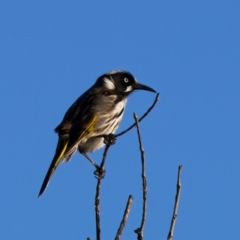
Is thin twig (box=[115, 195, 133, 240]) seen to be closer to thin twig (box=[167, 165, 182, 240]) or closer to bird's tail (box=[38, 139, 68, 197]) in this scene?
thin twig (box=[167, 165, 182, 240])

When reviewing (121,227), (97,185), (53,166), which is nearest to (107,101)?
(53,166)

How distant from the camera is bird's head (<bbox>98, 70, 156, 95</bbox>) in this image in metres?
12.1

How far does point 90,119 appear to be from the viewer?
1088cm

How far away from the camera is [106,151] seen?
717 centimetres

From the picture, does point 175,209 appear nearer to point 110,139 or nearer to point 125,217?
point 125,217

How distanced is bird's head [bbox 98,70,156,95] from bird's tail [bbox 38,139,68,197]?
1967mm

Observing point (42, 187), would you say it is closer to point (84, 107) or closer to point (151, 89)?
point (84, 107)

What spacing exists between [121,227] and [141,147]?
81cm

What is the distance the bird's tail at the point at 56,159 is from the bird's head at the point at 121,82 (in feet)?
6.45

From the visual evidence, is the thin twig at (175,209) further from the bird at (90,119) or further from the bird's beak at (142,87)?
the bird's beak at (142,87)

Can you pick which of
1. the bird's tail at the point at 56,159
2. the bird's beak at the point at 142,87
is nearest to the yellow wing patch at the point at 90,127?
the bird's tail at the point at 56,159

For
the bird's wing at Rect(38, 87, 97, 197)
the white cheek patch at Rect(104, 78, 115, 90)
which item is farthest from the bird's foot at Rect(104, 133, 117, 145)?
the white cheek patch at Rect(104, 78, 115, 90)

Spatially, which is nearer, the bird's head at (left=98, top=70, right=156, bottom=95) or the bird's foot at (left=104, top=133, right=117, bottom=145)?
the bird's foot at (left=104, top=133, right=117, bottom=145)

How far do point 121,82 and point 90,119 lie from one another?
1.60 metres
